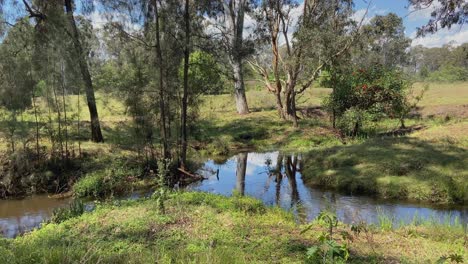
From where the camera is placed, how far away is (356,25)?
26.6 metres

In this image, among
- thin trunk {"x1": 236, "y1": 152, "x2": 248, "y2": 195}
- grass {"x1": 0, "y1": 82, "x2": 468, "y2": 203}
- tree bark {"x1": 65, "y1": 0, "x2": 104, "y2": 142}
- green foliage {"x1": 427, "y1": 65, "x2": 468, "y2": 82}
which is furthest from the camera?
green foliage {"x1": 427, "y1": 65, "x2": 468, "y2": 82}

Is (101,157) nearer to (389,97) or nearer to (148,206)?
(148,206)

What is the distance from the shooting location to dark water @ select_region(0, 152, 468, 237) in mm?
9719

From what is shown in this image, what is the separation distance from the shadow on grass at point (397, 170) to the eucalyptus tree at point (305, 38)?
9.49 meters

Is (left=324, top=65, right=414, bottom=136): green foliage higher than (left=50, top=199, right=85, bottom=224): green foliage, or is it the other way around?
(left=324, top=65, right=414, bottom=136): green foliage

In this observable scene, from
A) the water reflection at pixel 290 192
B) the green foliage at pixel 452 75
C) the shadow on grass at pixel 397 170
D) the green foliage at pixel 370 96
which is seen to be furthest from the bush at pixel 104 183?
the green foliage at pixel 452 75

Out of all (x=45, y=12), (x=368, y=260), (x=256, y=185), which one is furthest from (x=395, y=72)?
(x=368, y=260)

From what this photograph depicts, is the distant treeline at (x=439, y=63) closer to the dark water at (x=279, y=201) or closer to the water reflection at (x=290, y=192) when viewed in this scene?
the water reflection at (x=290, y=192)

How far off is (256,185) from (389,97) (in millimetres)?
10120

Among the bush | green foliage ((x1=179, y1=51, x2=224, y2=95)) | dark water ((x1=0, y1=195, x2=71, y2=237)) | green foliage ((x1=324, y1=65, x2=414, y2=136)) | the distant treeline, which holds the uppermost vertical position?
the distant treeline

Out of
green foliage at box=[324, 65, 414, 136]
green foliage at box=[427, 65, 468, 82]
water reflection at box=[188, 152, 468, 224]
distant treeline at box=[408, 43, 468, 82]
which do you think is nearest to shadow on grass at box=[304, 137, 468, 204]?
water reflection at box=[188, 152, 468, 224]

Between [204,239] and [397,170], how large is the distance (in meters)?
8.17

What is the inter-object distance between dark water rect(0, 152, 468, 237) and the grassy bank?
0.85 m

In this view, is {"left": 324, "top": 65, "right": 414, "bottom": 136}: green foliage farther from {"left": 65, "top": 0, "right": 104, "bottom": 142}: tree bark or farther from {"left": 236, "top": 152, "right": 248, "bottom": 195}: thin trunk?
{"left": 65, "top": 0, "right": 104, "bottom": 142}: tree bark
